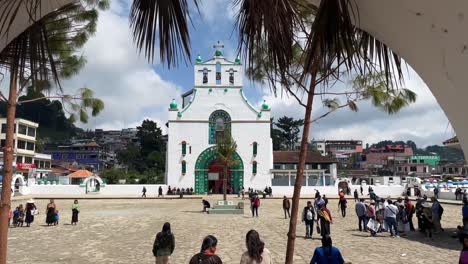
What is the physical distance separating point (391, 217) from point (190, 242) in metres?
6.49

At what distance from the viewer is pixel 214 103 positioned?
4484 centimetres

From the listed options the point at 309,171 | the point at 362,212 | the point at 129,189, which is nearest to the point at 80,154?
the point at 129,189

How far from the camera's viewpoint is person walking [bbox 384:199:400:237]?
1304cm

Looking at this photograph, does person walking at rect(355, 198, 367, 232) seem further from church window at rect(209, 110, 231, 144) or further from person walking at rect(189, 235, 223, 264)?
church window at rect(209, 110, 231, 144)

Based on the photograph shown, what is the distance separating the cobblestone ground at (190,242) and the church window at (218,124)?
26336mm

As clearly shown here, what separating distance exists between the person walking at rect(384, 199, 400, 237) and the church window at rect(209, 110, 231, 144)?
31.2 m

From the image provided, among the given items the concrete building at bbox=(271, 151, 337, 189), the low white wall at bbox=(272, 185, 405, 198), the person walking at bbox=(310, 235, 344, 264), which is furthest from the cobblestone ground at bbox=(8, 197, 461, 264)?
the concrete building at bbox=(271, 151, 337, 189)

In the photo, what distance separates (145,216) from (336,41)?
18.7 m

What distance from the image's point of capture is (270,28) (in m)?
2.15

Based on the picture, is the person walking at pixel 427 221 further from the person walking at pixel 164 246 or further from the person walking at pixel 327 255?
the person walking at pixel 327 255

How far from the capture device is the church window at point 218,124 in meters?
44.1

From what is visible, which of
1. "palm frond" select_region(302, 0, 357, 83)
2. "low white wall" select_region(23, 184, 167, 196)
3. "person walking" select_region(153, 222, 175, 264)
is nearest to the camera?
"palm frond" select_region(302, 0, 357, 83)

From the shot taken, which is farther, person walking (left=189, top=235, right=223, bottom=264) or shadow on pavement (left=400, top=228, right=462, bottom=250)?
shadow on pavement (left=400, top=228, right=462, bottom=250)

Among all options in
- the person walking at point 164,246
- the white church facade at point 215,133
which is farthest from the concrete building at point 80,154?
the person walking at point 164,246
